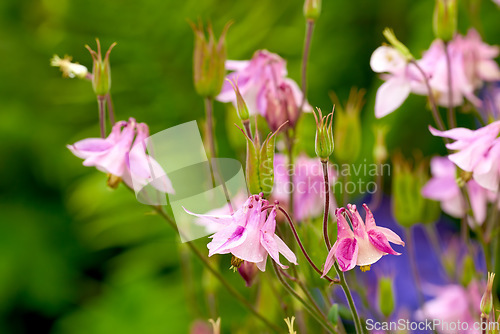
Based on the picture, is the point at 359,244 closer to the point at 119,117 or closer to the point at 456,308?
the point at 456,308

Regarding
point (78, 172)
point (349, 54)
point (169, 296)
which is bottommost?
point (169, 296)

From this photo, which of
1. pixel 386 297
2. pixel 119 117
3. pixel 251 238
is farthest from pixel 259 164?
pixel 119 117

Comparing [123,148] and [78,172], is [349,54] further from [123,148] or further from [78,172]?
[123,148]

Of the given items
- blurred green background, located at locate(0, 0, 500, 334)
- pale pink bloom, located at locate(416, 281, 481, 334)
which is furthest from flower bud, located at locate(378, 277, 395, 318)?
blurred green background, located at locate(0, 0, 500, 334)

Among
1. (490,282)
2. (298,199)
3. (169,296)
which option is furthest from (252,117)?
(169,296)

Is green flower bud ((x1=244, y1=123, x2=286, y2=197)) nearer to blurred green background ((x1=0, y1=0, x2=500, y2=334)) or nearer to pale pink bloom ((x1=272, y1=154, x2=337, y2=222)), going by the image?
pale pink bloom ((x1=272, y1=154, x2=337, y2=222))
